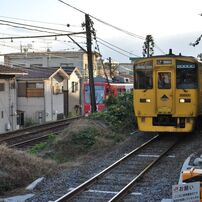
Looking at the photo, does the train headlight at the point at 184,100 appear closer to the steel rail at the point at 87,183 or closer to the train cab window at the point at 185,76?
the train cab window at the point at 185,76

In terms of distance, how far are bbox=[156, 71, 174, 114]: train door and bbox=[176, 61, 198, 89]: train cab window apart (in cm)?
28

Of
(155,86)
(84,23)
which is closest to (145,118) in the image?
(155,86)

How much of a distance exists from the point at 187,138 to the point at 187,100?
1.84 meters

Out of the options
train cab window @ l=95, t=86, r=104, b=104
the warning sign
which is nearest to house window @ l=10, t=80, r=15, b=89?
train cab window @ l=95, t=86, r=104, b=104

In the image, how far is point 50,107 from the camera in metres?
41.9

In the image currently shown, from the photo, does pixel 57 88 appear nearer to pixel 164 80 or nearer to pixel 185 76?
pixel 164 80

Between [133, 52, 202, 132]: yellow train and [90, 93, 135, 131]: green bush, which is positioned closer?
[133, 52, 202, 132]: yellow train

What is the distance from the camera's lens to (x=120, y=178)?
38.3 ft

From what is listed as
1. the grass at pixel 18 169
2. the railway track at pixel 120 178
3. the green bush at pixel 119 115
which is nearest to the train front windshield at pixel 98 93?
the green bush at pixel 119 115

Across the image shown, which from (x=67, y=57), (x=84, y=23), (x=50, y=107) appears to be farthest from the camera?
(x=67, y=57)

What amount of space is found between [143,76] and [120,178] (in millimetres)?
7308

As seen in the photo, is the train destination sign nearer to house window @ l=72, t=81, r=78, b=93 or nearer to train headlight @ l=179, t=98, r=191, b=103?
train headlight @ l=179, t=98, r=191, b=103

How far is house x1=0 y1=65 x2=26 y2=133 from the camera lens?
3231 centimetres

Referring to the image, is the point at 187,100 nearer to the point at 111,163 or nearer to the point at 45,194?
the point at 111,163
